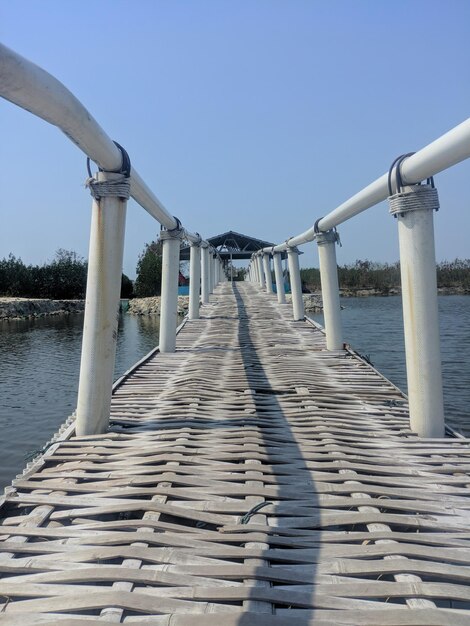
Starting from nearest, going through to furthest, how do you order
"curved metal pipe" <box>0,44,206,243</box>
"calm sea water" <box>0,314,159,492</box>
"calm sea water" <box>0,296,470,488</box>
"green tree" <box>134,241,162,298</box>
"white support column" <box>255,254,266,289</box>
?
"curved metal pipe" <box>0,44,206,243</box>, "calm sea water" <box>0,314,159,492</box>, "calm sea water" <box>0,296,470,488</box>, "white support column" <box>255,254,266,289</box>, "green tree" <box>134,241,162,298</box>

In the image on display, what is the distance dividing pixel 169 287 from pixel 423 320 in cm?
560

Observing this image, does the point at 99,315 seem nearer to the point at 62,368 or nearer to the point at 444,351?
the point at 62,368

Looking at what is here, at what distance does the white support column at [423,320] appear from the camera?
4527 mm

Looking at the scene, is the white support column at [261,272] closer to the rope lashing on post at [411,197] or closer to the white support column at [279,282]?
the white support column at [279,282]

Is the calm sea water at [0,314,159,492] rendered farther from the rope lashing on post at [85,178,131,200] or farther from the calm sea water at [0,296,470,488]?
the rope lashing on post at [85,178,131,200]

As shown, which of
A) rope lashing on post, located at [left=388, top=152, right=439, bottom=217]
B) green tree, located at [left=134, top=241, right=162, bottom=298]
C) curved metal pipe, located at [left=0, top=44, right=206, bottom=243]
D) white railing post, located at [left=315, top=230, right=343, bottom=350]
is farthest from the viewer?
green tree, located at [left=134, top=241, right=162, bottom=298]

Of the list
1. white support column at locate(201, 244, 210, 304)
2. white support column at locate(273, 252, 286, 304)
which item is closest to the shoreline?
white support column at locate(201, 244, 210, 304)

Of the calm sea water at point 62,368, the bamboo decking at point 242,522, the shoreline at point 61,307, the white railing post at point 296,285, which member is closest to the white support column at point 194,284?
the white railing post at point 296,285

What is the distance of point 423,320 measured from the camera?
4.56 meters

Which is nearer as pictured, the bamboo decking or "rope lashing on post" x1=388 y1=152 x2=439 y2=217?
the bamboo decking

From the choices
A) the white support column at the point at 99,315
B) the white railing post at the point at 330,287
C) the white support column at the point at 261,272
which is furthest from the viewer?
the white support column at the point at 261,272

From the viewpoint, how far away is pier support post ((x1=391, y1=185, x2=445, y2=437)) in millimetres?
4527

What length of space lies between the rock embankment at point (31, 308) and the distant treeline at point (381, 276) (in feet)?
83.3

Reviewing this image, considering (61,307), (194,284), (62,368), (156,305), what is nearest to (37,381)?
(62,368)
